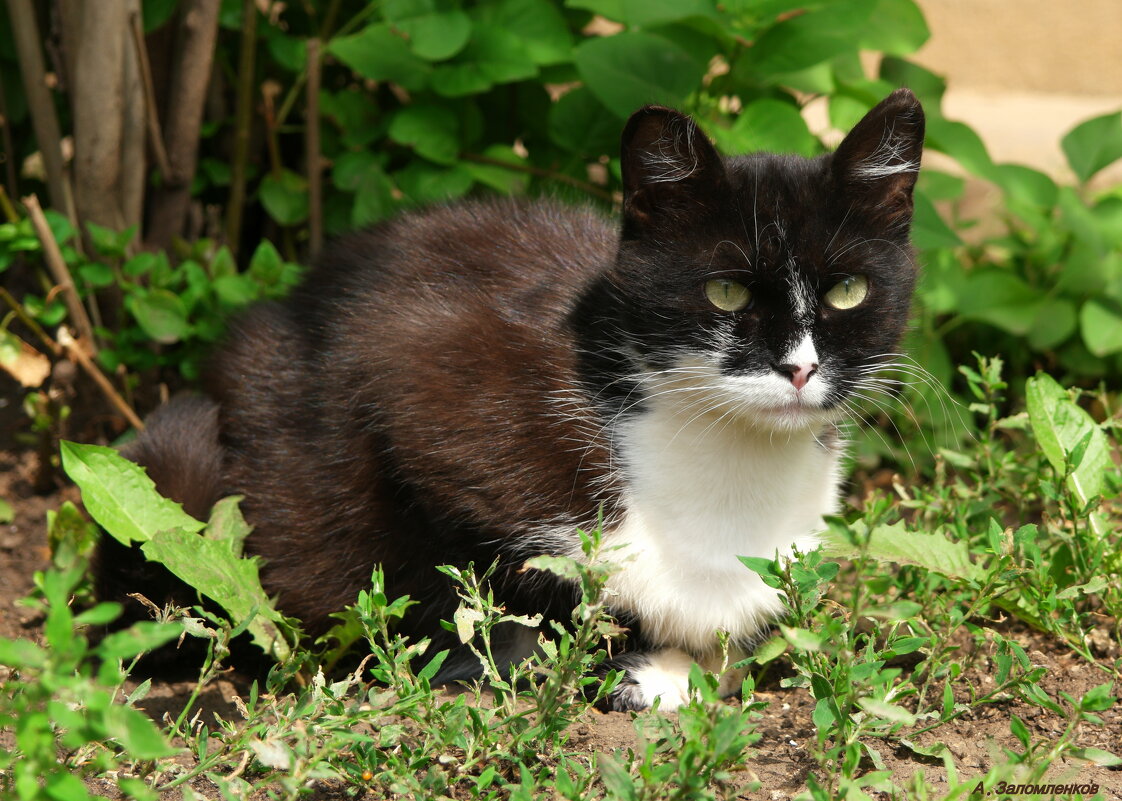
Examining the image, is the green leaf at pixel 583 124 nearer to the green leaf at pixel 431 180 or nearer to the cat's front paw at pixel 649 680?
the green leaf at pixel 431 180

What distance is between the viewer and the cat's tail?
2041 mm

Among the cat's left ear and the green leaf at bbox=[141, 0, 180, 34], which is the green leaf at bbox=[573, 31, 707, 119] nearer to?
the cat's left ear

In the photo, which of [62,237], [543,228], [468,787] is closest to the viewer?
[468,787]

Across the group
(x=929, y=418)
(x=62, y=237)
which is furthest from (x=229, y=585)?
(x=929, y=418)

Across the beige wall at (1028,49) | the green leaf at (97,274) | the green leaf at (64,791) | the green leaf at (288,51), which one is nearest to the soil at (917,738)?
the green leaf at (64,791)

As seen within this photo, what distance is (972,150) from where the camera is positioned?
9.01ft

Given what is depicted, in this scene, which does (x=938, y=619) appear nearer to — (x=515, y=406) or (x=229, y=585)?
(x=515, y=406)

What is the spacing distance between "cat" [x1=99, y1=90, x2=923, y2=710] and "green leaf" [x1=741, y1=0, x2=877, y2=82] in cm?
59

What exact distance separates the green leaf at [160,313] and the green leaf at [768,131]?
1.21 meters

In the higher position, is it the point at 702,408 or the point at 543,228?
the point at 543,228

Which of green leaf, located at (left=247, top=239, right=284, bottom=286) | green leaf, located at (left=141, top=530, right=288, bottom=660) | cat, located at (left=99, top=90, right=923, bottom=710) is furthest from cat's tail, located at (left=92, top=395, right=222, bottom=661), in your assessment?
green leaf, located at (left=247, top=239, right=284, bottom=286)

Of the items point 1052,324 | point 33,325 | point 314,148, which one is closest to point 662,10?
point 314,148

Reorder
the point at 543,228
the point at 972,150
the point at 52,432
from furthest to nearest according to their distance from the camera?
the point at 972,150
the point at 52,432
the point at 543,228

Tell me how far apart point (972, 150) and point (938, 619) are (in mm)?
1345
